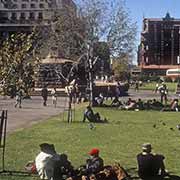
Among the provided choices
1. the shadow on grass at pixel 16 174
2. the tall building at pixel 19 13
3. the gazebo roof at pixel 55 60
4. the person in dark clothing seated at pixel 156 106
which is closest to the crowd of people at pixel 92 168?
the shadow on grass at pixel 16 174

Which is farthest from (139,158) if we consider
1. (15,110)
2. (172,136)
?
(15,110)

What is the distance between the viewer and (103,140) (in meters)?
21.9

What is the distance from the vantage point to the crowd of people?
1318 centimetres

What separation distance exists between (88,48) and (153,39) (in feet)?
296

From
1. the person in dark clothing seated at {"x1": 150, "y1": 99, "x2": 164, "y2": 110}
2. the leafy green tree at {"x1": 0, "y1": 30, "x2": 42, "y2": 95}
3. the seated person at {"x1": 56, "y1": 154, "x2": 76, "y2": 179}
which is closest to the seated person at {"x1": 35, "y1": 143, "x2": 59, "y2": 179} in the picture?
the seated person at {"x1": 56, "y1": 154, "x2": 76, "y2": 179}

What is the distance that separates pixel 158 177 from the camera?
14.3 m

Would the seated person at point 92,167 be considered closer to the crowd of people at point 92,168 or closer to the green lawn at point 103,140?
the crowd of people at point 92,168

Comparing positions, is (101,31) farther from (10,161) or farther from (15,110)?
(10,161)

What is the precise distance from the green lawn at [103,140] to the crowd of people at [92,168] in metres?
0.83

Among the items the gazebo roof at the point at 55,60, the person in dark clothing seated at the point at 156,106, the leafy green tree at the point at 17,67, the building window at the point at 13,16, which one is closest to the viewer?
the leafy green tree at the point at 17,67

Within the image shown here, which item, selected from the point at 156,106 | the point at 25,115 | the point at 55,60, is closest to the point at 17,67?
the point at 25,115

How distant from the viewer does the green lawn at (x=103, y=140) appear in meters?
17.3

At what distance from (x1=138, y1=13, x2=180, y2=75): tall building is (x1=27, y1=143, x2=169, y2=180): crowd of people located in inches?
4573

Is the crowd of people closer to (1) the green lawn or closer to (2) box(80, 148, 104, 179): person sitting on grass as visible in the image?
(2) box(80, 148, 104, 179): person sitting on grass
